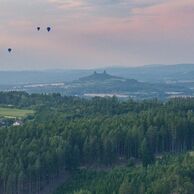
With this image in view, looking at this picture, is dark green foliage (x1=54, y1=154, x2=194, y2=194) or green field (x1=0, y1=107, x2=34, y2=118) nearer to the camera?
dark green foliage (x1=54, y1=154, x2=194, y2=194)

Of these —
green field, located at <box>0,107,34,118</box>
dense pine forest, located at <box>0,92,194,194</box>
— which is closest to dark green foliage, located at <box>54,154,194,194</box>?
dense pine forest, located at <box>0,92,194,194</box>

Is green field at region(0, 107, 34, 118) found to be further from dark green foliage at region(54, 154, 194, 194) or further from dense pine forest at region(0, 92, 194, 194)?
dark green foliage at region(54, 154, 194, 194)

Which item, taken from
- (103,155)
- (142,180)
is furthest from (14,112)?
(142,180)

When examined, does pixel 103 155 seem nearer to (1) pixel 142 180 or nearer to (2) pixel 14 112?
(1) pixel 142 180

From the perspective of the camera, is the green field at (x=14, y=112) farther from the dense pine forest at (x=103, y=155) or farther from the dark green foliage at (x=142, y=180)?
the dark green foliage at (x=142, y=180)

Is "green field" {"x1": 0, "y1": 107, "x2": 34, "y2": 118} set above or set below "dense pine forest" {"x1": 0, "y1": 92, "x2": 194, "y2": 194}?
above

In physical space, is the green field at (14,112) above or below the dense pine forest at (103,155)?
above

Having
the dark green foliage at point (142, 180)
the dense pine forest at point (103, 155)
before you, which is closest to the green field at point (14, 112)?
the dense pine forest at point (103, 155)
